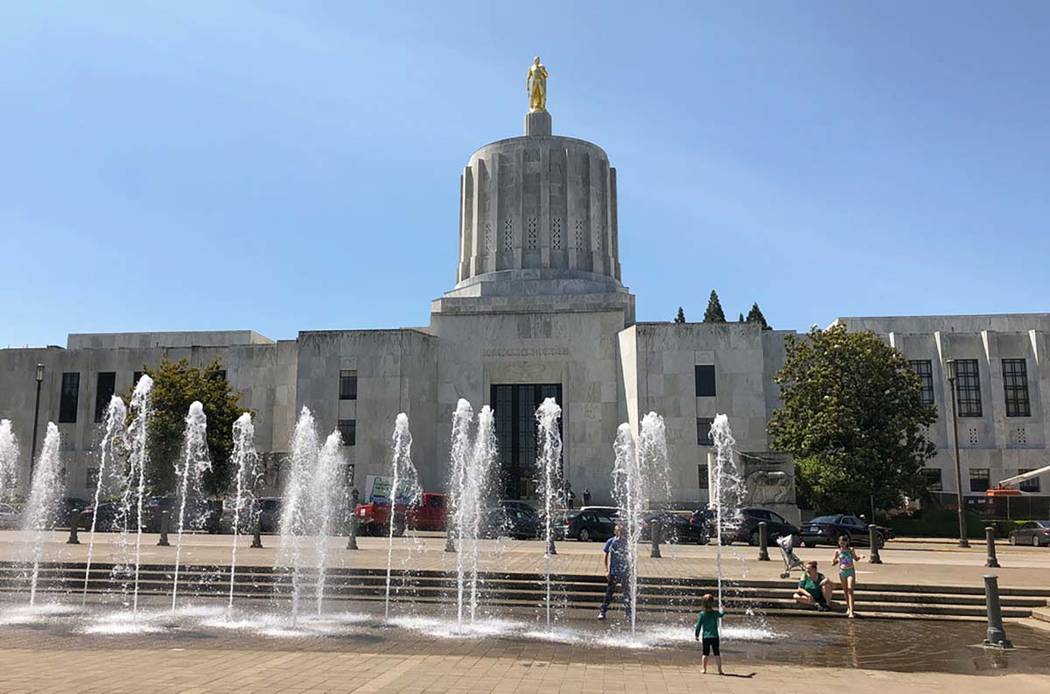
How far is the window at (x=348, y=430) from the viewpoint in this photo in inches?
1526

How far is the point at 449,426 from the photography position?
131ft

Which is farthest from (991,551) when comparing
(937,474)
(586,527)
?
(937,474)

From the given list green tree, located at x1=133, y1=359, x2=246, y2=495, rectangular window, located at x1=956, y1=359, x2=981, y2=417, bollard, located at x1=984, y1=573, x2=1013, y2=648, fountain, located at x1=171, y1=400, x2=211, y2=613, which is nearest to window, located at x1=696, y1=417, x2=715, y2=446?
rectangular window, located at x1=956, y1=359, x2=981, y2=417

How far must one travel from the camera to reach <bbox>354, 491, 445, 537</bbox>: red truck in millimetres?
28578

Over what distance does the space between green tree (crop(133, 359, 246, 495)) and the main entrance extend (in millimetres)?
12438

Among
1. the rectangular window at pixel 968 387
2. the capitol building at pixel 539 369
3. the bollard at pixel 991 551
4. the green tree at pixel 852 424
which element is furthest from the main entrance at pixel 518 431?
the bollard at pixel 991 551

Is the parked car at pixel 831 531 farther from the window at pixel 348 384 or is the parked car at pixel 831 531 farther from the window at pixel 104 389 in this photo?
the window at pixel 104 389

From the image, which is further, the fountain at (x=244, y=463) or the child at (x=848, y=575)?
the fountain at (x=244, y=463)

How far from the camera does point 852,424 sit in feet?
106

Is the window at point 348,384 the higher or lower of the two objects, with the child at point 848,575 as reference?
higher

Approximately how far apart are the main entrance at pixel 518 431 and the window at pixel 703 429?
677 centimetres

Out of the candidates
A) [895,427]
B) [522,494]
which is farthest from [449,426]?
[895,427]

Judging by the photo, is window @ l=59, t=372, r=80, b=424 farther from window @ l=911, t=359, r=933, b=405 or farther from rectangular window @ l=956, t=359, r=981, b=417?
rectangular window @ l=956, t=359, r=981, b=417

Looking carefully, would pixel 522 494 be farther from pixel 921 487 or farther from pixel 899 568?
pixel 899 568
